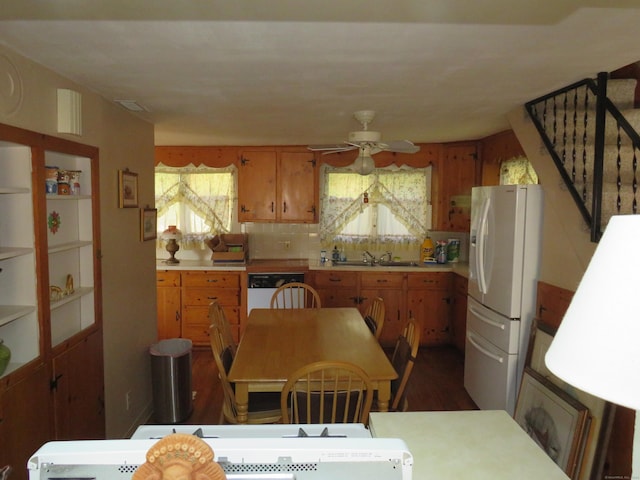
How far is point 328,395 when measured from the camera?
80.7 inches

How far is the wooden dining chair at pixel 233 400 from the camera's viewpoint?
2.29 metres

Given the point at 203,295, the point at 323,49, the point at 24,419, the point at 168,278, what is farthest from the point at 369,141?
the point at 168,278

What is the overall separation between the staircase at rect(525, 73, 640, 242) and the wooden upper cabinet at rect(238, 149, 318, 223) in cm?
261

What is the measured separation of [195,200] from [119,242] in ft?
7.65

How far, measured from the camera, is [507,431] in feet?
4.65

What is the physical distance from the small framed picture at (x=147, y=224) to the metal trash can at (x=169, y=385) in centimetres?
88

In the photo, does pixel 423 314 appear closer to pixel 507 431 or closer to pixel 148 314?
pixel 148 314

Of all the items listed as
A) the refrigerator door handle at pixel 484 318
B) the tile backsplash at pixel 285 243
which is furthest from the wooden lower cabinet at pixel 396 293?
the refrigerator door handle at pixel 484 318

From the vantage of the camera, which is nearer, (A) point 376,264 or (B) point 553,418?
(B) point 553,418

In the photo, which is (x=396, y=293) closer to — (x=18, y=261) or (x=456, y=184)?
(x=456, y=184)

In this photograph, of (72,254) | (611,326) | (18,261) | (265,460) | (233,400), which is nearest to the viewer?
(611,326)

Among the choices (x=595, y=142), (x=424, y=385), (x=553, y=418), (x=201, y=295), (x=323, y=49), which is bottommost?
(x=424, y=385)

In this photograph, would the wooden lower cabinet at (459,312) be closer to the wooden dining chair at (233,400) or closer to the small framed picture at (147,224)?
the wooden dining chair at (233,400)

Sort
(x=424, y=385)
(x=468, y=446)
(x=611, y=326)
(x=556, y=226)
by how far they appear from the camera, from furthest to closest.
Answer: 1. (x=424, y=385)
2. (x=556, y=226)
3. (x=468, y=446)
4. (x=611, y=326)
